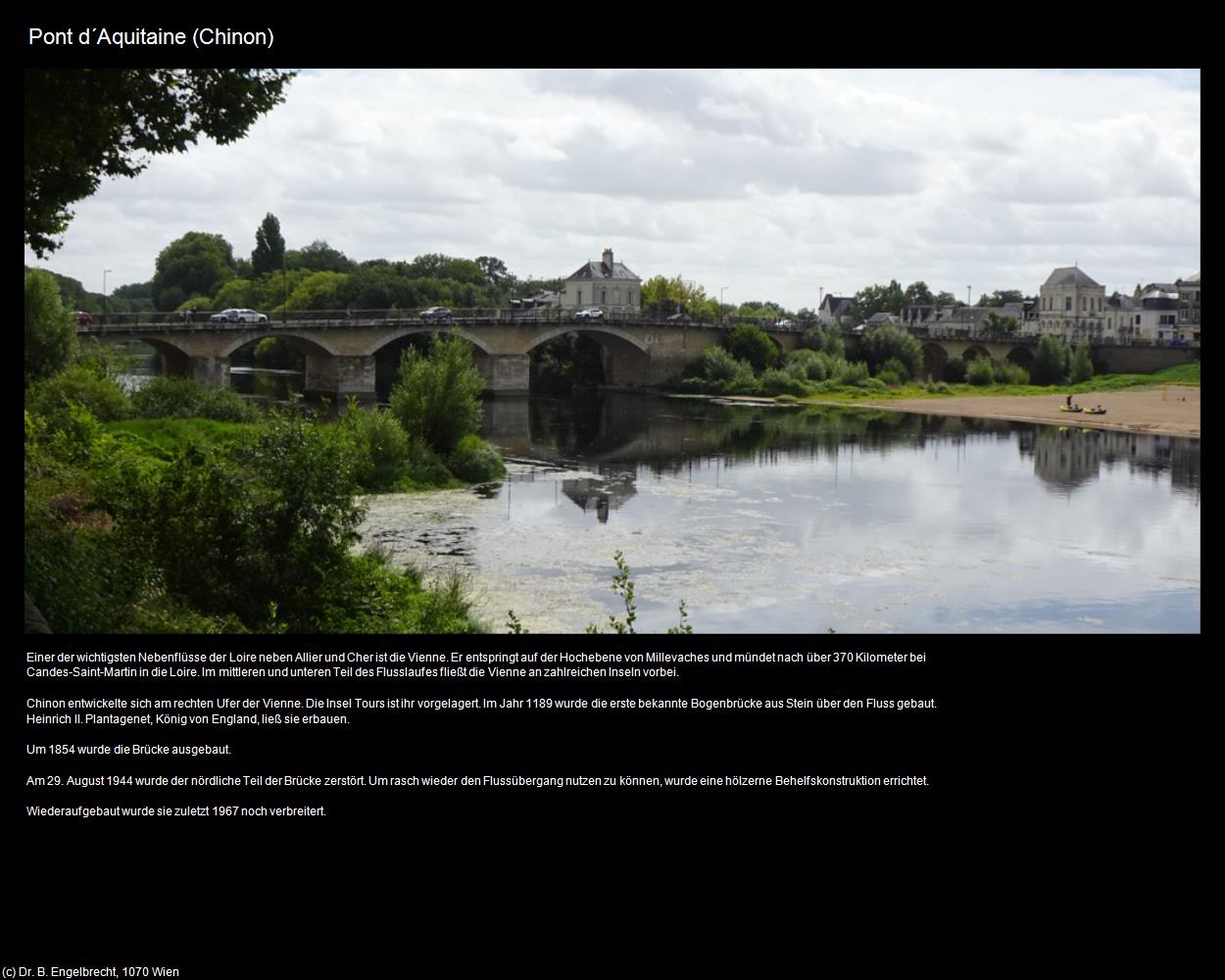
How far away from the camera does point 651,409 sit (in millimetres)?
67375

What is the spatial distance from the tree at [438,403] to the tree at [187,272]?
7559cm

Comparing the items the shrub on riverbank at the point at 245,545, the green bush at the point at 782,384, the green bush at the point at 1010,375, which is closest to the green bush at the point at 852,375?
the green bush at the point at 782,384

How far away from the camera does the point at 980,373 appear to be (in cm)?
9000

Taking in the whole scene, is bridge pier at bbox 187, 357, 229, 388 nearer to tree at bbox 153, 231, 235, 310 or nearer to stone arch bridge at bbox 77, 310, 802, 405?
stone arch bridge at bbox 77, 310, 802, 405

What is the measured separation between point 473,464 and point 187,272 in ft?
265

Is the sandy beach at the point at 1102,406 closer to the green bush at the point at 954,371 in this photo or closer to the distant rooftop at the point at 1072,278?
the green bush at the point at 954,371

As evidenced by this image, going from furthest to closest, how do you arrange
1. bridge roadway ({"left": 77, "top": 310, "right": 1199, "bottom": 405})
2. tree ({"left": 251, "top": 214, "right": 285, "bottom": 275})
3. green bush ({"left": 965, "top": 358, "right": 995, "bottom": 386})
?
tree ({"left": 251, "top": 214, "right": 285, "bottom": 275}) → green bush ({"left": 965, "top": 358, "right": 995, "bottom": 386}) → bridge roadway ({"left": 77, "top": 310, "right": 1199, "bottom": 405})

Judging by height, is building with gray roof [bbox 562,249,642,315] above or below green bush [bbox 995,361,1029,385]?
above

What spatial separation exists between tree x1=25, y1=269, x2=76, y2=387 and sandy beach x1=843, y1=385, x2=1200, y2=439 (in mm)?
43062

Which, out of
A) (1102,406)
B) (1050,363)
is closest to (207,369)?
(1102,406)

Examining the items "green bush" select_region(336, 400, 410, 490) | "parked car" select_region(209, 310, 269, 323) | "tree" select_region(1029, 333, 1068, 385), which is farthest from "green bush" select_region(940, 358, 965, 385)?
"green bush" select_region(336, 400, 410, 490)

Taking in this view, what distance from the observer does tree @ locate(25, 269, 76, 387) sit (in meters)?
37.4

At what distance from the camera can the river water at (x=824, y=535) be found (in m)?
20.7
